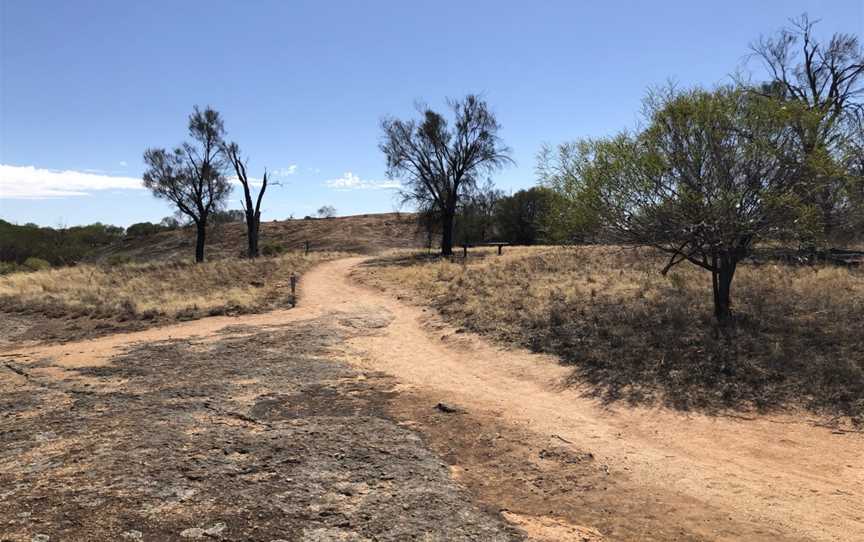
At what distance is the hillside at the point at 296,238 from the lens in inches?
2237

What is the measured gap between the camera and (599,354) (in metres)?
10.5

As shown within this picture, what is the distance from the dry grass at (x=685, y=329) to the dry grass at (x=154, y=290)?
634cm

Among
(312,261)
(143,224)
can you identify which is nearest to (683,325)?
(312,261)

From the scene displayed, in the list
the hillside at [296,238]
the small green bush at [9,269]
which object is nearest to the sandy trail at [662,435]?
the small green bush at [9,269]

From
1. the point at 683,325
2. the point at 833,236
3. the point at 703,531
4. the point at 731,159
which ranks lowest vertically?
the point at 703,531

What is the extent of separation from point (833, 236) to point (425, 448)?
1249cm

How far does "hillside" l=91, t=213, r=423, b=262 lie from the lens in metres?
56.8

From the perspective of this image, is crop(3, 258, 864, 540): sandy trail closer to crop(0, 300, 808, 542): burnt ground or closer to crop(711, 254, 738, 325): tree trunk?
crop(0, 300, 808, 542): burnt ground

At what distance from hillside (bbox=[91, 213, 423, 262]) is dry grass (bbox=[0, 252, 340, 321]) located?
24877 mm

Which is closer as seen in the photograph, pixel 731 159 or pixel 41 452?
pixel 41 452

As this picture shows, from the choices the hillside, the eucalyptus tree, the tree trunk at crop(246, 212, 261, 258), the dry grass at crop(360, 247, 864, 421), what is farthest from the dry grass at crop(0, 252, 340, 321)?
the hillside

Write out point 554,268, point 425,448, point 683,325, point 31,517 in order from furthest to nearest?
point 554,268 → point 683,325 → point 425,448 → point 31,517

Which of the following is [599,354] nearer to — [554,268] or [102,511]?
[102,511]

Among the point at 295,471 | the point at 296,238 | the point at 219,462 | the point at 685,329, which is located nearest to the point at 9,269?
the point at 296,238
